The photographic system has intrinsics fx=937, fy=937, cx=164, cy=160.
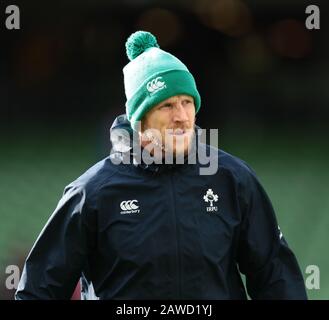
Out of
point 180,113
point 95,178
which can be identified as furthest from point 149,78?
point 95,178

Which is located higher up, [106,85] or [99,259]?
[106,85]

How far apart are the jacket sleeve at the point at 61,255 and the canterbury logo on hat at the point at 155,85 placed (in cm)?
38

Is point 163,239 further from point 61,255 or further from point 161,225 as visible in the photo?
point 61,255

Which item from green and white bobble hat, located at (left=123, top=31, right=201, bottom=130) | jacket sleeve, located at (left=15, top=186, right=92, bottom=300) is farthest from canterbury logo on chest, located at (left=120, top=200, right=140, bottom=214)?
green and white bobble hat, located at (left=123, top=31, right=201, bottom=130)

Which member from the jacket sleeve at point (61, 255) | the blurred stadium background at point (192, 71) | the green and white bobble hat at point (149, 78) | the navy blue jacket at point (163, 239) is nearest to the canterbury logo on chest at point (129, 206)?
the navy blue jacket at point (163, 239)

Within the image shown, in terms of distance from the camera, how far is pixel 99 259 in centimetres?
292

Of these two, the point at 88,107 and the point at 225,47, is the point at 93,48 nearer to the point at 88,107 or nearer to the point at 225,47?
the point at 88,107

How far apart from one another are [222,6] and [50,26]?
4.02 feet

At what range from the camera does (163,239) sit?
111 inches

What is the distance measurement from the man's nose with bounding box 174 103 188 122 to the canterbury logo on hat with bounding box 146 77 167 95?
0.08 m

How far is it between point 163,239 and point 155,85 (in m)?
0.49

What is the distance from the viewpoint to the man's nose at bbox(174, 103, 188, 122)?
2.86 meters
